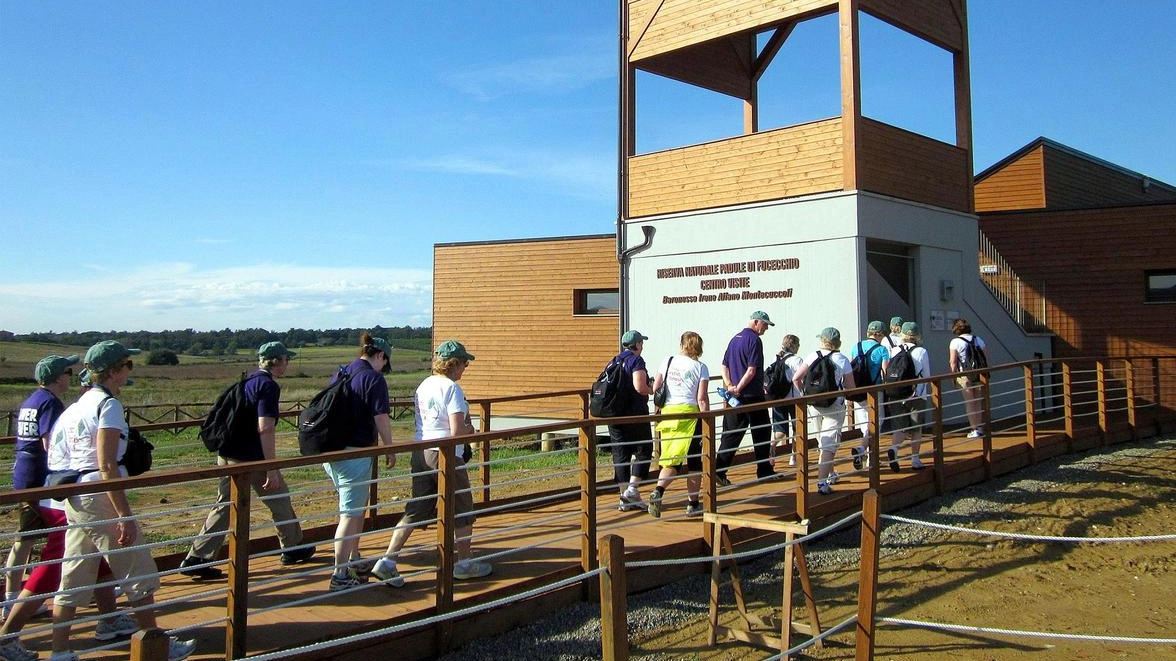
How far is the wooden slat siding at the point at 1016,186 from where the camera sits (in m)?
19.0

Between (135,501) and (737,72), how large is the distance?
38.4ft

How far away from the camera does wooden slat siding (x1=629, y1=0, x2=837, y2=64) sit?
40.1 ft

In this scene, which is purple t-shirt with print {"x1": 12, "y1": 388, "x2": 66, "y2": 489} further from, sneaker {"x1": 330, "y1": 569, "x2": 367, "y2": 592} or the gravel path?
the gravel path

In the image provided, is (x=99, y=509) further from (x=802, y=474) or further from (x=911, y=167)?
(x=911, y=167)

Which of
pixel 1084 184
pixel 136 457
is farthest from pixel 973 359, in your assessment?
pixel 1084 184

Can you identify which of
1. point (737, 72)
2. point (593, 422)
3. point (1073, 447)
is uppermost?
point (737, 72)

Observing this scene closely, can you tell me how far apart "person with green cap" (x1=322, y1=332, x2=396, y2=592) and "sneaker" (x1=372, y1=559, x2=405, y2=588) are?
12cm

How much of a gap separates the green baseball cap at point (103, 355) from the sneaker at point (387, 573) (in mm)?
1936

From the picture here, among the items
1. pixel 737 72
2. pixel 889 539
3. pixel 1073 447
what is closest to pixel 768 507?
pixel 889 539

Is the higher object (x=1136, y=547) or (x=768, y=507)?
(x=768, y=507)

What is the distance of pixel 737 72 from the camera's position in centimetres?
1562

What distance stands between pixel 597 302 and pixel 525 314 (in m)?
1.63

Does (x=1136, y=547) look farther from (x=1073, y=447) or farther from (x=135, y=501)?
(x=135, y=501)

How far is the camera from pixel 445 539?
520 cm
